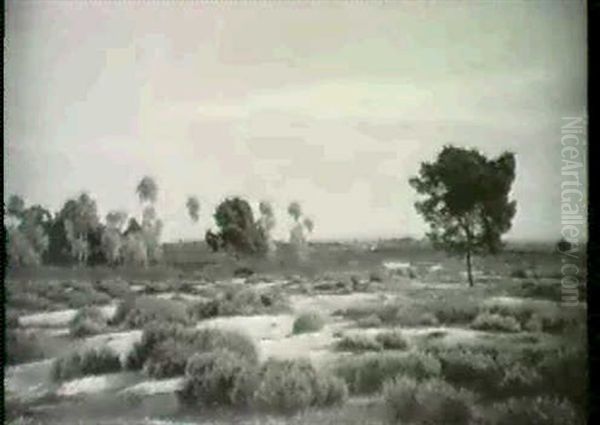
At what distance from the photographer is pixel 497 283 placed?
1387 millimetres

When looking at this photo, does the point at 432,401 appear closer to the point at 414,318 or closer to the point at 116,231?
the point at 414,318

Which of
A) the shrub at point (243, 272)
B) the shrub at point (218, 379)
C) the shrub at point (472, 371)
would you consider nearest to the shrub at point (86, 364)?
the shrub at point (218, 379)

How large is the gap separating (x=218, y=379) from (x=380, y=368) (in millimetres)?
253

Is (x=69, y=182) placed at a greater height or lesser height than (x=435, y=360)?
greater

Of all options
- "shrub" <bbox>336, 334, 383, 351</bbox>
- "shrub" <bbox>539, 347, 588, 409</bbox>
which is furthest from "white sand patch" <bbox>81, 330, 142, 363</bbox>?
"shrub" <bbox>539, 347, 588, 409</bbox>

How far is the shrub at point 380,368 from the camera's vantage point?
138cm

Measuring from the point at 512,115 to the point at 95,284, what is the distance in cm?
71

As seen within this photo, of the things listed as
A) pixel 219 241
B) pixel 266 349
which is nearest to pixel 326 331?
pixel 266 349

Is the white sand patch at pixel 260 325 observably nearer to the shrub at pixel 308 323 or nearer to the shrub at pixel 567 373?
the shrub at pixel 308 323

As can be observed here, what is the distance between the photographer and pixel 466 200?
4.58 ft

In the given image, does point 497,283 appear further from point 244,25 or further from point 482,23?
point 244,25

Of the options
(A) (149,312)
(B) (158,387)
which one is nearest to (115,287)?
(A) (149,312)

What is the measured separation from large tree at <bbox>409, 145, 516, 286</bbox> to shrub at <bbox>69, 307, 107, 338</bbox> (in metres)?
0.53

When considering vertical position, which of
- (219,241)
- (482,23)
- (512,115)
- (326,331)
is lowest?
(326,331)
